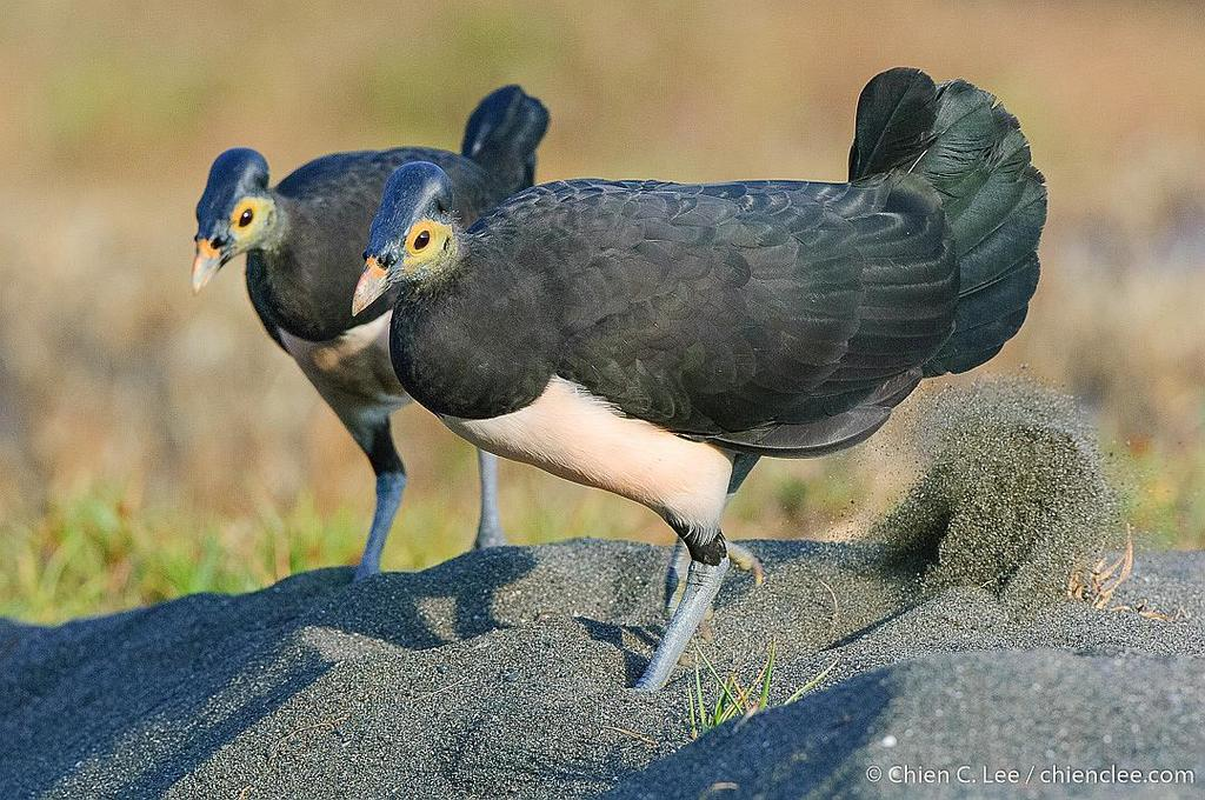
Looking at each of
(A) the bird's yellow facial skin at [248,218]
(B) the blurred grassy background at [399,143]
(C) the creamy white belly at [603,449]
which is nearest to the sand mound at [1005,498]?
(B) the blurred grassy background at [399,143]

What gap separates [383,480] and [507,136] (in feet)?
4.81

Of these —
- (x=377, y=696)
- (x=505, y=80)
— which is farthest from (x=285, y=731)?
(x=505, y=80)

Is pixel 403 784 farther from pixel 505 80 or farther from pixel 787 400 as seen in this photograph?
pixel 505 80

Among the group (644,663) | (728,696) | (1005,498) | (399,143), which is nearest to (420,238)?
(644,663)

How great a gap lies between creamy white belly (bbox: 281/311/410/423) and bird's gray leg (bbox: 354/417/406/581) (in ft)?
0.59

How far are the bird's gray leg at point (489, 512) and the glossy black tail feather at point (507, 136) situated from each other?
42.6 inches

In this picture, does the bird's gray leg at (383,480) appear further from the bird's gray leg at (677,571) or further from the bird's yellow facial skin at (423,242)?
the bird's yellow facial skin at (423,242)

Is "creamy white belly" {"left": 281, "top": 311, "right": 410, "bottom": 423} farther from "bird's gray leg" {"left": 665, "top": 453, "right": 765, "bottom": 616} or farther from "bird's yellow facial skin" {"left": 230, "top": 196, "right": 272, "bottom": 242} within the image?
"bird's gray leg" {"left": 665, "top": 453, "right": 765, "bottom": 616}

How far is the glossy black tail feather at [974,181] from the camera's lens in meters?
4.71

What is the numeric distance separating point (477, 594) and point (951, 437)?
149cm

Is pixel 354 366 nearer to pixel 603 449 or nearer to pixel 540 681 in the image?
pixel 603 449

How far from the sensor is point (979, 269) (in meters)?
4.74

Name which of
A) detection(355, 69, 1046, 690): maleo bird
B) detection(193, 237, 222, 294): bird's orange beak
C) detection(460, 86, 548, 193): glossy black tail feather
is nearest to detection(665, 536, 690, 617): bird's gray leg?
detection(355, 69, 1046, 690): maleo bird

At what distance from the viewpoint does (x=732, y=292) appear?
13.8ft
